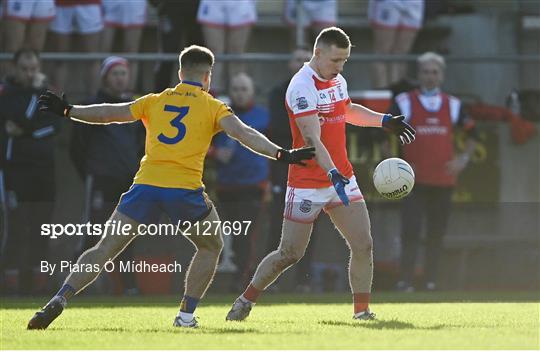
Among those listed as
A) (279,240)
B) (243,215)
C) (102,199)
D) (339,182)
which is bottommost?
(279,240)

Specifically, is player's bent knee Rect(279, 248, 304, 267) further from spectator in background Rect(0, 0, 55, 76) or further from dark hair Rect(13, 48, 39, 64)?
spectator in background Rect(0, 0, 55, 76)

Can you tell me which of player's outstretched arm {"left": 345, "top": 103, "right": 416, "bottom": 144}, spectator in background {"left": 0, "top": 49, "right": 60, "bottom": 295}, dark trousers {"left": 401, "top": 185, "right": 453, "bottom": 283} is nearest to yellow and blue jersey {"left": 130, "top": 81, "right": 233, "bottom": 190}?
player's outstretched arm {"left": 345, "top": 103, "right": 416, "bottom": 144}

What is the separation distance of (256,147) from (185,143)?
2.14ft

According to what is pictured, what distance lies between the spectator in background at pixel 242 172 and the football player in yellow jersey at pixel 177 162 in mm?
5346

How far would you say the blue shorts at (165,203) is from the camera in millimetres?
9875

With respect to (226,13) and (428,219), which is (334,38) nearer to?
(428,219)

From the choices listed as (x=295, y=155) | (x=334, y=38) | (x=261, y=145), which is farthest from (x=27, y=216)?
(x=295, y=155)

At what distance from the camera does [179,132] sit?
994cm

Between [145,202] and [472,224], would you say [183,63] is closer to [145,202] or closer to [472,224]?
[145,202]

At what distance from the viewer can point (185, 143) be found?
32.7ft

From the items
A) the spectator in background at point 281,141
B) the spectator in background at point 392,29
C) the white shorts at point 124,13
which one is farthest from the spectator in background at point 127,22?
the spectator in background at point 392,29

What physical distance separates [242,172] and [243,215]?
20.8 inches

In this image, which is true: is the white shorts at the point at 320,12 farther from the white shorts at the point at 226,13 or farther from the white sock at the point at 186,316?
the white sock at the point at 186,316

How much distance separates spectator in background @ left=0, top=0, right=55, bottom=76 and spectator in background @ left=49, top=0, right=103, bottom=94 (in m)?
0.25
